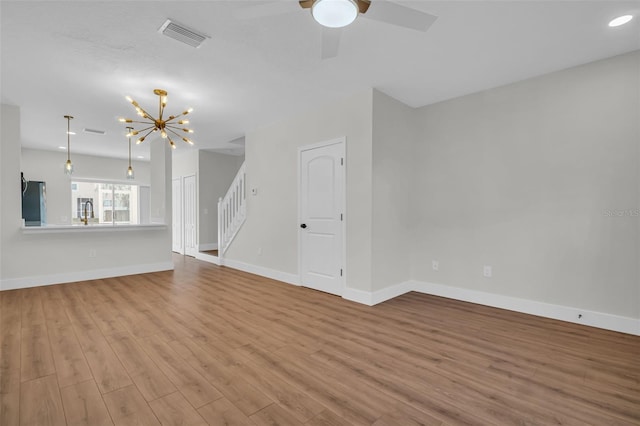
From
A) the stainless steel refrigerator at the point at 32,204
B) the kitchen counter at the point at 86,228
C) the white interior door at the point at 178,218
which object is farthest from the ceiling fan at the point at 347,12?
the white interior door at the point at 178,218

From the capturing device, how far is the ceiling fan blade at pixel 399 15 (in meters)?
1.82

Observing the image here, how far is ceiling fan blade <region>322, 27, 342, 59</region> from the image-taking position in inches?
84.3

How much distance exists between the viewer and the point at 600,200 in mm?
3066

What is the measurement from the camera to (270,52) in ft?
9.75

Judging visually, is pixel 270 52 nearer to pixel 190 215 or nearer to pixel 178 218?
pixel 190 215

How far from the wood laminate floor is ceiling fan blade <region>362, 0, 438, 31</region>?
242 centimetres

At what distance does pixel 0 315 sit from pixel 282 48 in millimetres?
4207

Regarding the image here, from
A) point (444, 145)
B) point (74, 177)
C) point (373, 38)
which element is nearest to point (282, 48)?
point (373, 38)

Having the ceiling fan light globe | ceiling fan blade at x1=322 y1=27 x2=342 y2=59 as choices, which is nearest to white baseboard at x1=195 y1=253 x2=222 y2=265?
ceiling fan blade at x1=322 y1=27 x2=342 y2=59

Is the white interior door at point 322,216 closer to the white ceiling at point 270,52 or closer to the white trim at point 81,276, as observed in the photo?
the white ceiling at point 270,52

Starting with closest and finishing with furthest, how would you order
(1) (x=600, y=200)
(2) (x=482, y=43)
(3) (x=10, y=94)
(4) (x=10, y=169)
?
(2) (x=482, y=43) < (1) (x=600, y=200) < (3) (x=10, y=94) < (4) (x=10, y=169)

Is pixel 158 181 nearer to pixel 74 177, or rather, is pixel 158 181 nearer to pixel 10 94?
pixel 10 94

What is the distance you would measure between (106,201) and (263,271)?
6.70 meters

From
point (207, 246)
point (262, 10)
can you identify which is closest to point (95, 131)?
point (207, 246)
